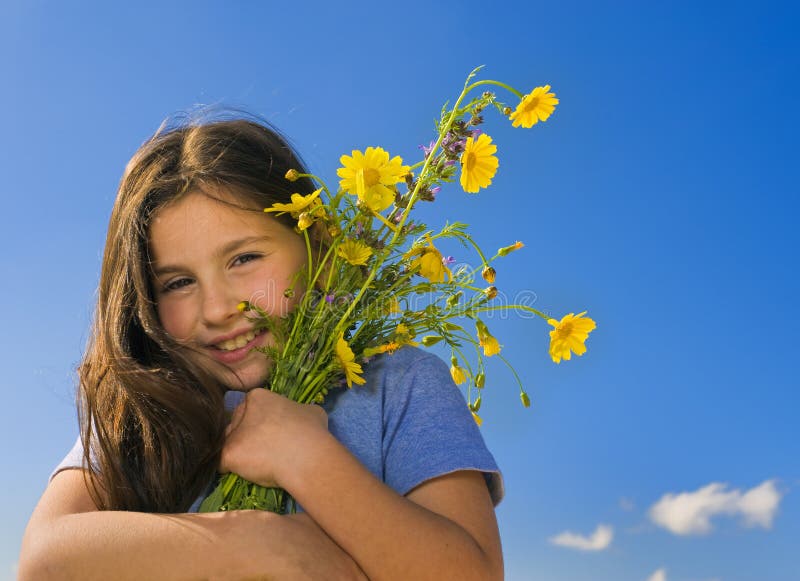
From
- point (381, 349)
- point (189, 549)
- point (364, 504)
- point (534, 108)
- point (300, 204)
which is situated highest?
point (534, 108)

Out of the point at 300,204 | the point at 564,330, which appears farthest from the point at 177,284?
the point at 564,330

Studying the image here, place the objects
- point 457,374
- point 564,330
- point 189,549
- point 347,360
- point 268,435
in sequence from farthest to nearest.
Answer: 1. point 457,374
2. point 564,330
3. point 347,360
4. point 268,435
5. point 189,549

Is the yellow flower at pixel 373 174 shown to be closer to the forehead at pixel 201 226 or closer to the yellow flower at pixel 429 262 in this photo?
the yellow flower at pixel 429 262

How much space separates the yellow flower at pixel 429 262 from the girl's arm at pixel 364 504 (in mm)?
419

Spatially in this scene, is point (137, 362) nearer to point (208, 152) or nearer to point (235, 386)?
point (235, 386)

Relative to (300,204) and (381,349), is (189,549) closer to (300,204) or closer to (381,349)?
(381,349)

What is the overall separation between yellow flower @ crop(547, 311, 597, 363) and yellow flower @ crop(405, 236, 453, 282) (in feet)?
1.05

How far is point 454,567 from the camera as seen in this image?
5.08 feet

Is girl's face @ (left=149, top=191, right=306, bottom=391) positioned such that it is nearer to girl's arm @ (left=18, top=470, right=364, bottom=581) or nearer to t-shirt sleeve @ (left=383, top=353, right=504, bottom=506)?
t-shirt sleeve @ (left=383, top=353, right=504, bottom=506)

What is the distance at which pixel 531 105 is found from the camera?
1.86 m

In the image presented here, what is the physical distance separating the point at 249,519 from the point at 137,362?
2.23ft

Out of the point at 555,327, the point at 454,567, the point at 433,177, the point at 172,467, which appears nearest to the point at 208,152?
the point at 433,177

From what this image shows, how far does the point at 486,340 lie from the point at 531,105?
1.89 feet

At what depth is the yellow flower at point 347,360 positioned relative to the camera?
176 cm
